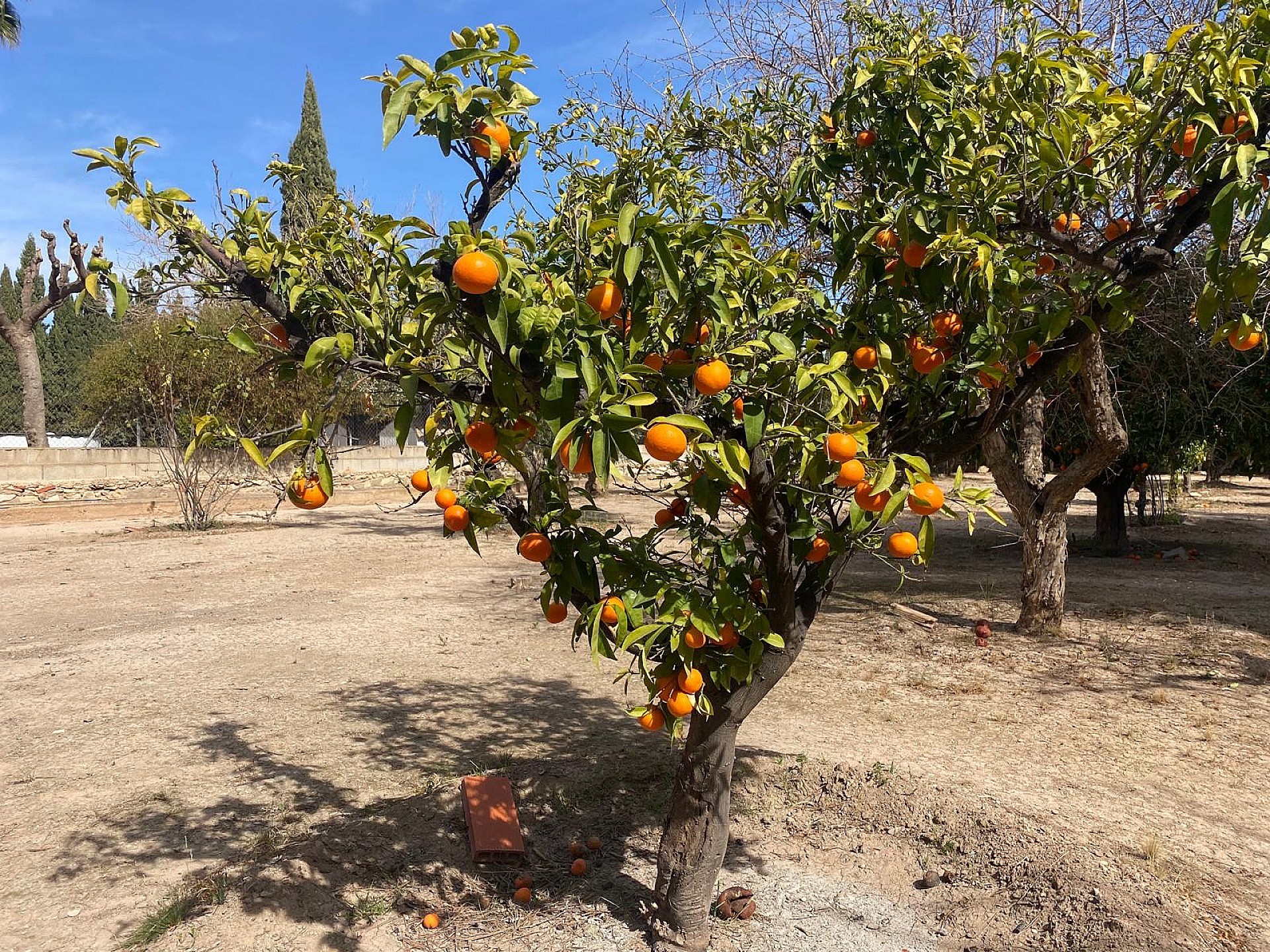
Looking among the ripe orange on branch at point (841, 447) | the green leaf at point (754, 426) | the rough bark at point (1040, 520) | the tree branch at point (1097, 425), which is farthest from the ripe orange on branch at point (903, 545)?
the rough bark at point (1040, 520)

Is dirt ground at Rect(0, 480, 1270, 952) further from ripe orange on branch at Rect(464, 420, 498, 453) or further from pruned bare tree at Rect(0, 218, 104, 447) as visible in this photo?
pruned bare tree at Rect(0, 218, 104, 447)

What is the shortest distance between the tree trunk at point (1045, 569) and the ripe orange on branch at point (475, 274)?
585 cm

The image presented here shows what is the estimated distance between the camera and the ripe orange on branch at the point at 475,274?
1458 mm

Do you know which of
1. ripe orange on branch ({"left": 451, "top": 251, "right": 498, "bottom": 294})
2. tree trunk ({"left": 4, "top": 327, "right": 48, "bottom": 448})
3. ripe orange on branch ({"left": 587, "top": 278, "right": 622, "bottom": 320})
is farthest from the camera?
tree trunk ({"left": 4, "top": 327, "right": 48, "bottom": 448})

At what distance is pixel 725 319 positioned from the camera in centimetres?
176

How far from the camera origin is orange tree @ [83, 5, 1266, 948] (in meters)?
1.66

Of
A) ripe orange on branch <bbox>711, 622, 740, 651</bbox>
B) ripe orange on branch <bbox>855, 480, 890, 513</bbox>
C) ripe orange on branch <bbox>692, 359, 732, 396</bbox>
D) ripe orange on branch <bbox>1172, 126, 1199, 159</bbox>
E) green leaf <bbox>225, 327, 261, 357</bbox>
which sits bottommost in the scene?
ripe orange on branch <bbox>711, 622, 740, 651</bbox>

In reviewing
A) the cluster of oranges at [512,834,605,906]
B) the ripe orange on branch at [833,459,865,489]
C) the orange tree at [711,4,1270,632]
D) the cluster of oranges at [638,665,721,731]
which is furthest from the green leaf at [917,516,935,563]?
the cluster of oranges at [512,834,605,906]

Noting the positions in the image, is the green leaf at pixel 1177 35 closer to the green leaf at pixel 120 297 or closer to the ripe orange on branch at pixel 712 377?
the ripe orange on branch at pixel 712 377

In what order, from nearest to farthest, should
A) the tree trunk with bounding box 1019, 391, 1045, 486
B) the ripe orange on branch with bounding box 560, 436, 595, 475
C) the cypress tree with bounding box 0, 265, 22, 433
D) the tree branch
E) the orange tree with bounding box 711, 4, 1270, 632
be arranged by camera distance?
the ripe orange on branch with bounding box 560, 436, 595, 475 < the orange tree with bounding box 711, 4, 1270, 632 < the tree branch < the tree trunk with bounding box 1019, 391, 1045, 486 < the cypress tree with bounding box 0, 265, 22, 433

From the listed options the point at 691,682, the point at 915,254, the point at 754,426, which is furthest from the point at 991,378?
the point at 691,682

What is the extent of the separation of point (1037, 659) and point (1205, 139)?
4.52 metres

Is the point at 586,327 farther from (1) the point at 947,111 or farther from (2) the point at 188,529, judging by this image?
(2) the point at 188,529

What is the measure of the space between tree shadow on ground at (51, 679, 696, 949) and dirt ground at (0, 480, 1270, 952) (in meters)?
0.02
